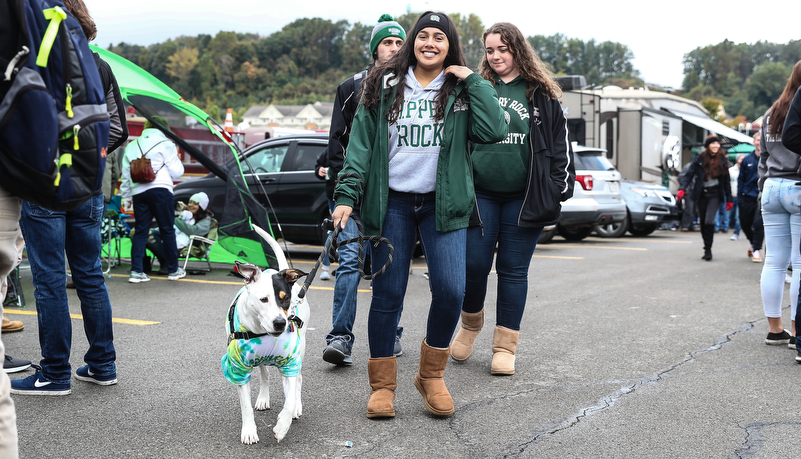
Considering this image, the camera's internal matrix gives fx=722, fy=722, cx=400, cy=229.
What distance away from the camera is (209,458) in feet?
9.64

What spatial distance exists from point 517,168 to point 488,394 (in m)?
1.27

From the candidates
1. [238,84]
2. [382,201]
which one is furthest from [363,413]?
[238,84]

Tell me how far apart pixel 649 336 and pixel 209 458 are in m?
3.52

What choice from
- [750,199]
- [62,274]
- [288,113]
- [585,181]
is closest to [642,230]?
[585,181]

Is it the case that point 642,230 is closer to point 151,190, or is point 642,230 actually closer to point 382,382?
point 151,190

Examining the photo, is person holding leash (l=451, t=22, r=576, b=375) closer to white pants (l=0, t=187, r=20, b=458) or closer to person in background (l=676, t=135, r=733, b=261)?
white pants (l=0, t=187, r=20, b=458)

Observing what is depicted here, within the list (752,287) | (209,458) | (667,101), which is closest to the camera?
(209,458)

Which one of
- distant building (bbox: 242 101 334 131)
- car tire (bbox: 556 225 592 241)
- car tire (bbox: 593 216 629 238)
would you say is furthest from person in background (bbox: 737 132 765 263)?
distant building (bbox: 242 101 334 131)

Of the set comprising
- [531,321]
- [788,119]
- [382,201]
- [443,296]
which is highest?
[788,119]

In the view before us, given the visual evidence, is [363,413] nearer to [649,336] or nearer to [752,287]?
[649,336]

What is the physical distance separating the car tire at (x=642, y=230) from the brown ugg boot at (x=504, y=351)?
11.5m

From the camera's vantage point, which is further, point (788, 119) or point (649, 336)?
point (649, 336)

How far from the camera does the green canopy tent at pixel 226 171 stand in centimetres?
822

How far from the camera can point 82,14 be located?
3.49 metres
